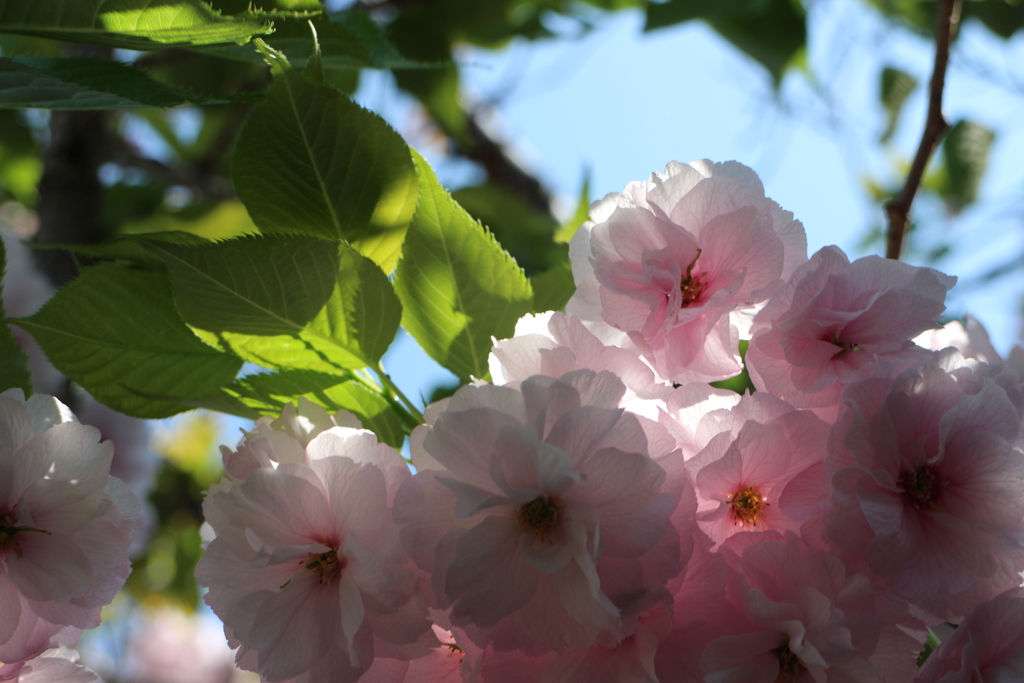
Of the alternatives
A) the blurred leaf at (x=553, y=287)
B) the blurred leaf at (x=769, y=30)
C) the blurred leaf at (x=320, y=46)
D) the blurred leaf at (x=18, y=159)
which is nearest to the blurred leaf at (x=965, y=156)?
the blurred leaf at (x=769, y=30)

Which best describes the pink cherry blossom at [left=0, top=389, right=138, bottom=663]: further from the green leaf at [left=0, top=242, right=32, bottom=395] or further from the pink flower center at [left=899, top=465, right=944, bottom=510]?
the pink flower center at [left=899, top=465, right=944, bottom=510]

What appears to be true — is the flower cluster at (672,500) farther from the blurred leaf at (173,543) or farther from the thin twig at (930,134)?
the blurred leaf at (173,543)

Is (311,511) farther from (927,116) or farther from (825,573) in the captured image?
(927,116)

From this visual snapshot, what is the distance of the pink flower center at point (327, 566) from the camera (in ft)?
1.33

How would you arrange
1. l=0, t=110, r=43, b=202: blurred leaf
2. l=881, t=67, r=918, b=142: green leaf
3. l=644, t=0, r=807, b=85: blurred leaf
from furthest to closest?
l=881, t=67, r=918, b=142: green leaf → l=0, t=110, r=43, b=202: blurred leaf → l=644, t=0, r=807, b=85: blurred leaf

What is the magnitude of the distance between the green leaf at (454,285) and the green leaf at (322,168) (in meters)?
0.03

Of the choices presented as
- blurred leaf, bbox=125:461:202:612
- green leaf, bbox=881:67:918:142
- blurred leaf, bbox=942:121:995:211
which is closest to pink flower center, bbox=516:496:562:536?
blurred leaf, bbox=942:121:995:211

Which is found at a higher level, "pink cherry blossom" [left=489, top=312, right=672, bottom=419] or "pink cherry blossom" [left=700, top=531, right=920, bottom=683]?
"pink cherry blossom" [left=489, top=312, right=672, bottom=419]

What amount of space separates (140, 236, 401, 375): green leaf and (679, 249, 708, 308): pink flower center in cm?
18

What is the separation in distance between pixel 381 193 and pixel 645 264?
0.60 feet

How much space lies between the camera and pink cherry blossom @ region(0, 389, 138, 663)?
17.0 inches

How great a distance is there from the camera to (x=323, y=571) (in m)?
0.41

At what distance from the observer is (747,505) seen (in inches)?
16.2

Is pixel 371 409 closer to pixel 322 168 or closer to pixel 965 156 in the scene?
pixel 322 168
